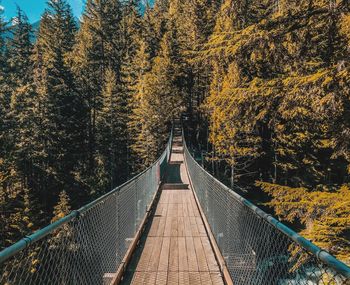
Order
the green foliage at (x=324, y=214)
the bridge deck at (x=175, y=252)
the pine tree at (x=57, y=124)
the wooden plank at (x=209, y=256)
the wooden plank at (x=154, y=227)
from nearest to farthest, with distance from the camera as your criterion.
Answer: the bridge deck at (x=175, y=252) → the wooden plank at (x=209, y=256) → the green foliage at (x=324, y=214) → the wooden plank at (x=154, y=227) → the pine tree at (x=57, y=124)

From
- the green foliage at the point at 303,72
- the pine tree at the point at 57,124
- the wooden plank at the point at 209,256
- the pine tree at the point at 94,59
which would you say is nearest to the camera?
the wooden plank at the point at 209,256

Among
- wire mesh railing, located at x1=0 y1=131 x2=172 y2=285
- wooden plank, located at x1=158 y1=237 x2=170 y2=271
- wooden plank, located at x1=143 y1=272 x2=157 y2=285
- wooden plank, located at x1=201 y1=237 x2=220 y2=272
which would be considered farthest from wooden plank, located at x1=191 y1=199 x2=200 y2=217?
wooden plank, located at x1=143 y1=272 x2=157 y2=285

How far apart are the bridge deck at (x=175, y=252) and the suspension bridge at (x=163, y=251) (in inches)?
0.6

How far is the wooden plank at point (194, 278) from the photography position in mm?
4723

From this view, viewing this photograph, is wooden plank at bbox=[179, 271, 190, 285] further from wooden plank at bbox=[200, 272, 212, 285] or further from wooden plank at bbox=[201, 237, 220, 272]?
wooden plank at bbox=[201, 237, 220, 272]

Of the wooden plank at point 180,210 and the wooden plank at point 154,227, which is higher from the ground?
the wooden plank at point 180,210

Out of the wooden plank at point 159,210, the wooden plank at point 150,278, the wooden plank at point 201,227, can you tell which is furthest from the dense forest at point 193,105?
the wooden plank at point 150,278

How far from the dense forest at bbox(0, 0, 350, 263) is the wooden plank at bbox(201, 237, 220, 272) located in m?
2.10

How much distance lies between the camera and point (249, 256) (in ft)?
12.9

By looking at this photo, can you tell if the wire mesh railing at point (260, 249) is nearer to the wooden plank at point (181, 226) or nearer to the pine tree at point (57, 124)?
the wooden plank at point (181, 226)

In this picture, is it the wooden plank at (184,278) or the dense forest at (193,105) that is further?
the dense forest at (193,105)

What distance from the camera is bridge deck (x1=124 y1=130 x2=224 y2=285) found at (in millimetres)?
4894

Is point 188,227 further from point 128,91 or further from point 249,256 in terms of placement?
point 128,91

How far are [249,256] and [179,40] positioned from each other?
1712 inches
